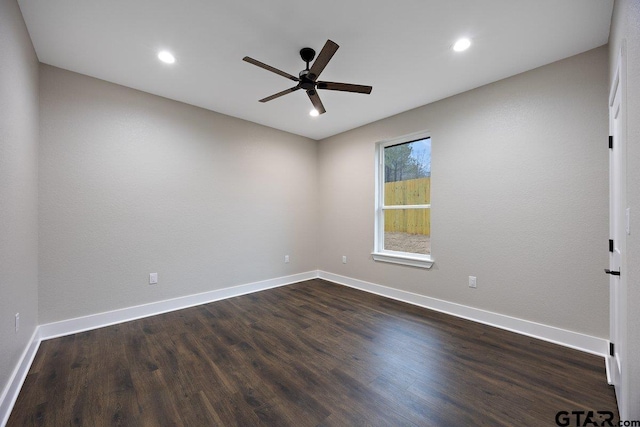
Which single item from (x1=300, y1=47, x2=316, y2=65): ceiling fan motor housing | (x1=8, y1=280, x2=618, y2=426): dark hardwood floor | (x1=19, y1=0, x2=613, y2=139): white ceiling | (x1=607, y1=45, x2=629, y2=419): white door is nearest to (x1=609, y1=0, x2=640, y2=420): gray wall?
(x1=607, y1=45, x2=629, y2=419): white door

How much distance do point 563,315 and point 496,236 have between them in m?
0.88

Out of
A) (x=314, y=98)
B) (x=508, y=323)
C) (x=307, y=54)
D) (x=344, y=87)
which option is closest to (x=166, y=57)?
(x=307, y=54)

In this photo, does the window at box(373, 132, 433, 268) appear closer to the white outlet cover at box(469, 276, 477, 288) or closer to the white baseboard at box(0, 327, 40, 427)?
the white outlet cover at box(469, 276, 477, 288)

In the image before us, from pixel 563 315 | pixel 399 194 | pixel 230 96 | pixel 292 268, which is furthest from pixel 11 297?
pixel 563 315

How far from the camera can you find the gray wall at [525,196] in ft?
7.46

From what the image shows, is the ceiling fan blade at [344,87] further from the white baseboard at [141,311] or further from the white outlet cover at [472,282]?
the white baseboard at [141,311]

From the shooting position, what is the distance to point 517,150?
2.67 meters

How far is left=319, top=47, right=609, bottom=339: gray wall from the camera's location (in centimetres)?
227

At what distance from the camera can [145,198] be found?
3076mm

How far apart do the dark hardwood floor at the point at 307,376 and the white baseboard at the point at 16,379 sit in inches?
1.5

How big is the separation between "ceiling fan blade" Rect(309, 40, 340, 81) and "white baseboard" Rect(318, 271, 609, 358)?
2957mm

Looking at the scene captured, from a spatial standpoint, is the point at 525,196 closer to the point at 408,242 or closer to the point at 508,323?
the point at 508,323

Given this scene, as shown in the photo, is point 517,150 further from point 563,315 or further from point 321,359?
point 321,359

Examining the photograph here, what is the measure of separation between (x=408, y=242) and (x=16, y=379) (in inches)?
158
